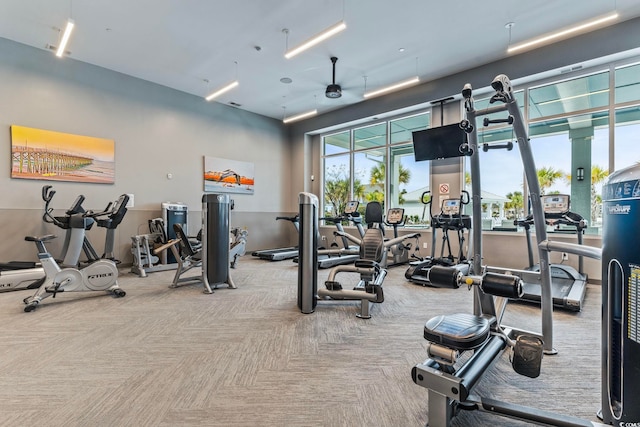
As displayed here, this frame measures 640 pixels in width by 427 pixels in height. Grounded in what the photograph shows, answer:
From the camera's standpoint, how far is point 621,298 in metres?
1.29

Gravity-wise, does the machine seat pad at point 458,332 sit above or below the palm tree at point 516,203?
below

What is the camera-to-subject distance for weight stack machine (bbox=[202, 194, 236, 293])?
438 centimetres

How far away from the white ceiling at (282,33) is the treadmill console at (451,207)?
2.63 meters

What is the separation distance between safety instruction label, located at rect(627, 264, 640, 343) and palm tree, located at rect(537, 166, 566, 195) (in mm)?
5072

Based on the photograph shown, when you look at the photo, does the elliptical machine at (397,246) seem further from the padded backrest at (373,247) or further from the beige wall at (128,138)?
the beige wall at (128,138)

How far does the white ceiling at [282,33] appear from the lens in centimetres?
426

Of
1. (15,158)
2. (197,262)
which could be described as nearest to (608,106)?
(197,262)

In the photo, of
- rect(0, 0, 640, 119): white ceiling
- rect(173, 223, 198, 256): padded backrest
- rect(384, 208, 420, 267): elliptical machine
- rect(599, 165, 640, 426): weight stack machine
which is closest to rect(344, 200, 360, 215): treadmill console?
rect(384, 208, 420, 267): elliptical machine

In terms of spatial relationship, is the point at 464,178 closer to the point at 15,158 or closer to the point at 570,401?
the point at 570,401

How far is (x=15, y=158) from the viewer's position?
5121mm

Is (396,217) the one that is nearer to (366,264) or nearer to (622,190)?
(366,264)

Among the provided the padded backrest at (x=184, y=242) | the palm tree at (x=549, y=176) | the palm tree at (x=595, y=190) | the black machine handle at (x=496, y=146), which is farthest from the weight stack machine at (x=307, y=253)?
the palm tree at (x=595, y=190)

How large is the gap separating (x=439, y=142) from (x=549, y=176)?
2.02 meters

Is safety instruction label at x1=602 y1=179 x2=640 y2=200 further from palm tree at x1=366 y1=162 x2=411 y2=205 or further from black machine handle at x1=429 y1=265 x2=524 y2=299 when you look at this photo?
palm tree at x1=366 y1=162 x2=411 y2=205
